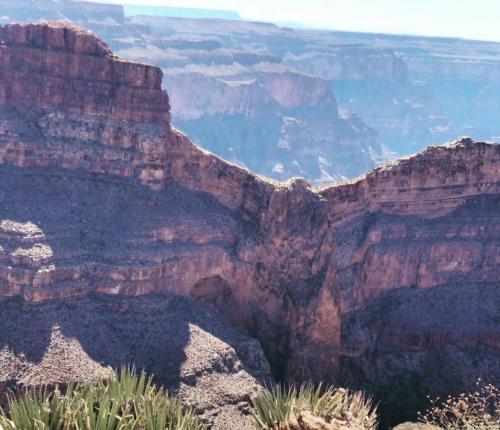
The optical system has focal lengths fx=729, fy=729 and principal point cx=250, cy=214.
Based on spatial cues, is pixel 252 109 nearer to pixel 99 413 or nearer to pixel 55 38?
pixel 55 38

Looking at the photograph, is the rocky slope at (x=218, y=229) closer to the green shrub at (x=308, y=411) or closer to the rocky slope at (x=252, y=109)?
the green shrub at (x=308, y=411)

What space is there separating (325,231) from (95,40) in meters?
19.4

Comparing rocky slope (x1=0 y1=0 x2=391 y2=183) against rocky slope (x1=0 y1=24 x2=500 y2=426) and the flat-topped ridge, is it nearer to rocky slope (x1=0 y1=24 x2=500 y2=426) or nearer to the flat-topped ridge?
rocky slope (x1=0 y1=24 x2=500 y2=426)

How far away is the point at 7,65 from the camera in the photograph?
4756cm

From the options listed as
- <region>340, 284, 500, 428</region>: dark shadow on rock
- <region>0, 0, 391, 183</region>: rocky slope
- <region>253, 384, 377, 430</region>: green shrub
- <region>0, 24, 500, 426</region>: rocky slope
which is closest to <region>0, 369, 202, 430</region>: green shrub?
<region>253, 384, 377, 430</region>: green shrub

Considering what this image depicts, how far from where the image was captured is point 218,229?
4656cm

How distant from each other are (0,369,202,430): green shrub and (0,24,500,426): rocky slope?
1512 cm

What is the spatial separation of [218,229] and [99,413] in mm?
23271

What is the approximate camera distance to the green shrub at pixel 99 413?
2386 centimetres

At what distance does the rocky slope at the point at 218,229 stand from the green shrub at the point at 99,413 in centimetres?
1512

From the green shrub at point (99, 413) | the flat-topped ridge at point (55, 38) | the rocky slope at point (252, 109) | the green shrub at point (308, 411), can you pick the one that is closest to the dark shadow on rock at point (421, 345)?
the green shrub at point (308, 411)

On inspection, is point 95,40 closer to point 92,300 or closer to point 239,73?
point 92,300

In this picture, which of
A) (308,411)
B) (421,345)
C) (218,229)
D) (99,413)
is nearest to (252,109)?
(218,229)

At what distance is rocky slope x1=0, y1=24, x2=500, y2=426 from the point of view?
4419 centimetres
